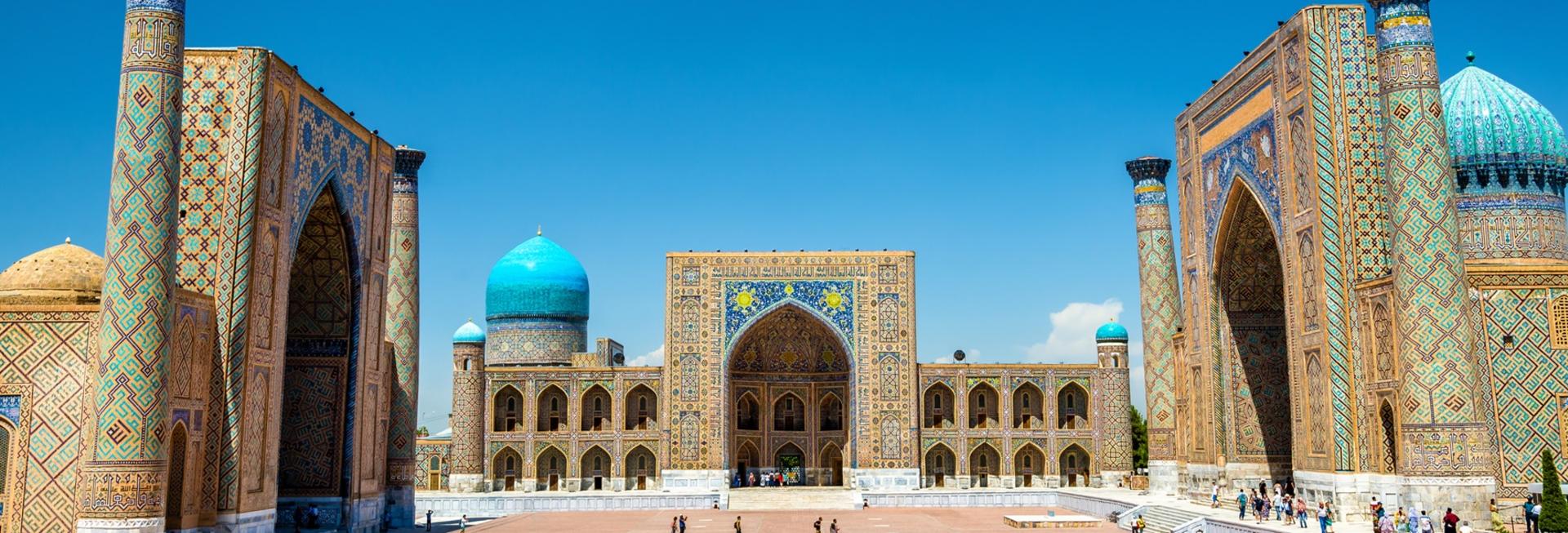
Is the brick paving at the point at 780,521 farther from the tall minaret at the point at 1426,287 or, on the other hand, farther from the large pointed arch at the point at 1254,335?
the tall minaret at the point at 1426,287

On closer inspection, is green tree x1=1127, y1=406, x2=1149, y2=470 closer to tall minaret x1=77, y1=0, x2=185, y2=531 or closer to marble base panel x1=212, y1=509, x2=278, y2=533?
marble base panel x1=212, y1=509, x2=278, y2=533

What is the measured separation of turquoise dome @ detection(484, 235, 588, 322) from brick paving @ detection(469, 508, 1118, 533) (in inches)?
356

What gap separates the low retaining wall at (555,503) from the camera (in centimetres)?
2692

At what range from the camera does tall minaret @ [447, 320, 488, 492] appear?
30.3 m

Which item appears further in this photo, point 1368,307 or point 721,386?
point 721,386

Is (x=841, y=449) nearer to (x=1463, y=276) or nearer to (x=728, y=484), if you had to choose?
(x=728, y=484)

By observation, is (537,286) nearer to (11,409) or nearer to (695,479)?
(695,479)

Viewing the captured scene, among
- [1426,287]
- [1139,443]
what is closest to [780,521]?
[1426,287]

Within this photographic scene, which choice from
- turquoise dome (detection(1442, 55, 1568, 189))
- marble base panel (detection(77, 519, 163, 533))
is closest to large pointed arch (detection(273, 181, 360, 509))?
marble base panel (detection(77, 519, 163, 533))

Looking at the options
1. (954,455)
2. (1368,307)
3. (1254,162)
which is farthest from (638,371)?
(1368,307)

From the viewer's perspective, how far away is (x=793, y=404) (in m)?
32.8

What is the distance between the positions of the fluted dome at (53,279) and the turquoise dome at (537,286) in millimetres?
19148

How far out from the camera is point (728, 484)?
3002 centimetres

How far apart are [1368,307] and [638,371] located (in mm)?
18855
